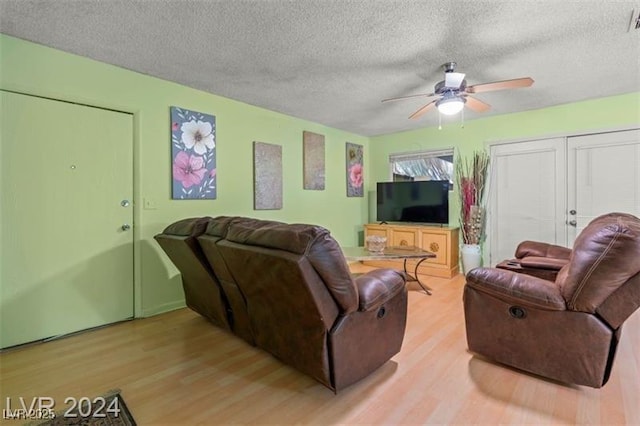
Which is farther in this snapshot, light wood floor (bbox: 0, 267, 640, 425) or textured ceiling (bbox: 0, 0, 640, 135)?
textured ceiling (bbox: 0, 0, 640, 135)

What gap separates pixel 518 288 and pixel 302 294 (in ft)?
4.30

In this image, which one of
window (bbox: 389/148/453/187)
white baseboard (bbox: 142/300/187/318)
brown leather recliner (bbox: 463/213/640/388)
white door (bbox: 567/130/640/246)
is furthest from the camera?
window (bbox: 389/148/453/187)

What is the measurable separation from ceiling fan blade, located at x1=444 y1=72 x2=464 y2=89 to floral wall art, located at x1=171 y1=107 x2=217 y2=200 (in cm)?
236

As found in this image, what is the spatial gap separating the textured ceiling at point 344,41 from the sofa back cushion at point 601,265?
1399 millimetres

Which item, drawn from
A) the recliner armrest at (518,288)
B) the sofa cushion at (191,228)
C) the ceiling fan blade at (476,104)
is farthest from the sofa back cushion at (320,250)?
the ceiling fan blade at (476,104)

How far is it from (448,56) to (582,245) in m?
1.69

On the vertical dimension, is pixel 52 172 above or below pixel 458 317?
above

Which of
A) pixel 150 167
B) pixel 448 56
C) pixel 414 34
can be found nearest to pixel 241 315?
pixel 150 167

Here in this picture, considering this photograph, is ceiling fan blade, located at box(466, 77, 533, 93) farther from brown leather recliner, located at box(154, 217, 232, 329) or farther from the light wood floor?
brown leather recliner, located at box(154, 217, 232, 329)

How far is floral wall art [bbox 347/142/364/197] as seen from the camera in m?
5.29

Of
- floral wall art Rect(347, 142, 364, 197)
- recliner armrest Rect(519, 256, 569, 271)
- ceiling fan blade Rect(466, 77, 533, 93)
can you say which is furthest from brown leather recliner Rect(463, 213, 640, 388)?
floral wall art Rect(347, 142, 364, 197)

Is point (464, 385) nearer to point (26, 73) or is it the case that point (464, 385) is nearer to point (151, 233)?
point (151, 233)

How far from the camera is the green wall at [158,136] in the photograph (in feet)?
7.81

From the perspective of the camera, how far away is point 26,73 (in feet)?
7.54
